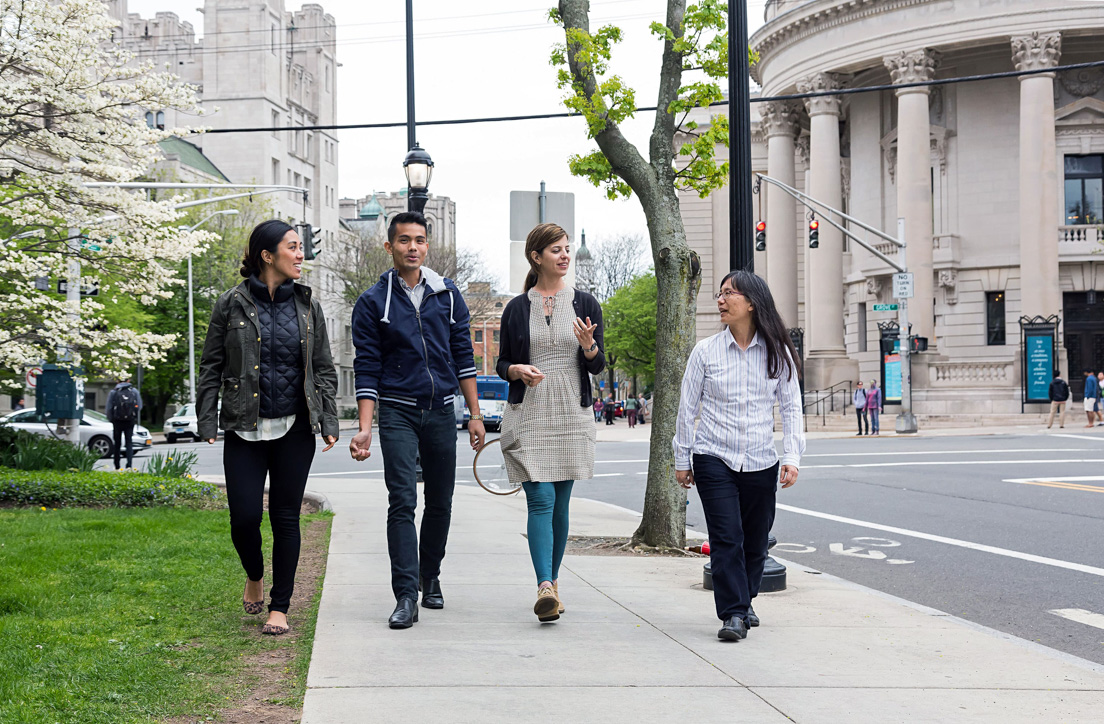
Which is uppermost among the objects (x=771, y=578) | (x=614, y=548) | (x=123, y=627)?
(x=123, y=627)

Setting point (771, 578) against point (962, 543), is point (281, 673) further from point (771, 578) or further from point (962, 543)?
point (962, 543)

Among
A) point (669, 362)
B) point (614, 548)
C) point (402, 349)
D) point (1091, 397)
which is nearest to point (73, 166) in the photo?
point (669, 362)

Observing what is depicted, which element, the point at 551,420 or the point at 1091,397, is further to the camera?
the point at 1091,397

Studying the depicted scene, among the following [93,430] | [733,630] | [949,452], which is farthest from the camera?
[93,430]

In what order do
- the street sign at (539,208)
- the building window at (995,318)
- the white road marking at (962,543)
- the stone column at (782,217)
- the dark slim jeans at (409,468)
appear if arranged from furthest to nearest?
the stone column at (782,217) < the building window at (995,318) < the street sign at (539,208) < the white road marking at (962,543) < the dark slim jeans at (409,468)

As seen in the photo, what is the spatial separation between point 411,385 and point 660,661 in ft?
6.47

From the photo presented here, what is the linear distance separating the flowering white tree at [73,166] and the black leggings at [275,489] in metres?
9.20

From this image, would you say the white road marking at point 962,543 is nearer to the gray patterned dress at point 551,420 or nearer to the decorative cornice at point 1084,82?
the gray patterned dress at point 551,420

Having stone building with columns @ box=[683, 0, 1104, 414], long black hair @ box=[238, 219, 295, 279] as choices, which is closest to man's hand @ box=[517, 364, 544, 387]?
long black hair @ box=[238, 219, 295, 279]

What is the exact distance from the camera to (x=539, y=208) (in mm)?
11969

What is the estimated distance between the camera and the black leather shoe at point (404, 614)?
236 inches

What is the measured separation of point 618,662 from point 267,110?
288 feet

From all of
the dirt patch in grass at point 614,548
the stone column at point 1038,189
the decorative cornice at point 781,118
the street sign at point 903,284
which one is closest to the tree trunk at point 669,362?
the dirt patch in grass at point 614,548

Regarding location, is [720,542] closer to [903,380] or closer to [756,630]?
[756,630]
